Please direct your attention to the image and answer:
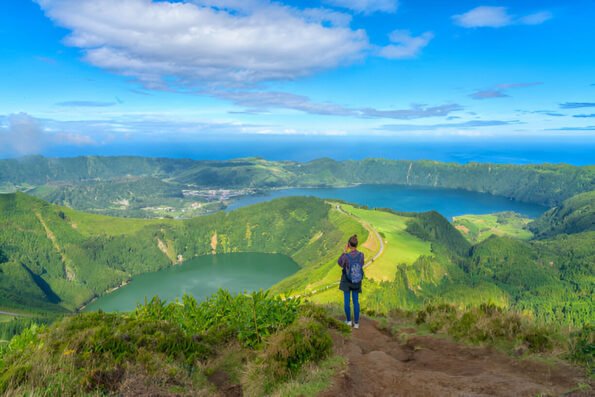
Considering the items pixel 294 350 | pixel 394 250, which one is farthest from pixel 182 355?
pixel 394 250

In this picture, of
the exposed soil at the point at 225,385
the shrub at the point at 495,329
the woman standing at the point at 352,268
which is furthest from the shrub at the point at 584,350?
the exposed soil at the point at 225,385

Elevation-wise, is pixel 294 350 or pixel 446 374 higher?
pixel 294 350

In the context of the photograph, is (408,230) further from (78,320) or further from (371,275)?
(78,320)

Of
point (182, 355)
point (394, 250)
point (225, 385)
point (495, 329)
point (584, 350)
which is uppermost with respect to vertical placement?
point (584, 350)

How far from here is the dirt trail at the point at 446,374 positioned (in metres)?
8.08

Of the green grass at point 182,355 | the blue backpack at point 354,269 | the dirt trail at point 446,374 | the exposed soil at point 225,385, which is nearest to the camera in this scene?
the green grass at point 182,355

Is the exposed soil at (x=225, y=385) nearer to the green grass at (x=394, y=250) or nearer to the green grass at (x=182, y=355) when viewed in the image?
the green grass at (x=182, y=355)

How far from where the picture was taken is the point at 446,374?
931cm

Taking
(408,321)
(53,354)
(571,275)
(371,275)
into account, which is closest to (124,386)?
(53,354)

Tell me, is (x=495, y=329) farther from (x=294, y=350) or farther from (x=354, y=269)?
(x=294, y=350)

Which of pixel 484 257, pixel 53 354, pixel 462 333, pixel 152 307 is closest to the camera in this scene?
pixel 53 354

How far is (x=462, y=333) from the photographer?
12.9 m

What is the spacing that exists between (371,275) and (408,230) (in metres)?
79.0

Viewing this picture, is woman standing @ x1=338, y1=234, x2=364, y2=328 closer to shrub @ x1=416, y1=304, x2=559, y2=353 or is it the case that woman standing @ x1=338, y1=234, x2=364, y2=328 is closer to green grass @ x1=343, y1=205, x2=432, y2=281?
shrub @ x1=416, y1=304, x2=559, y2=353
